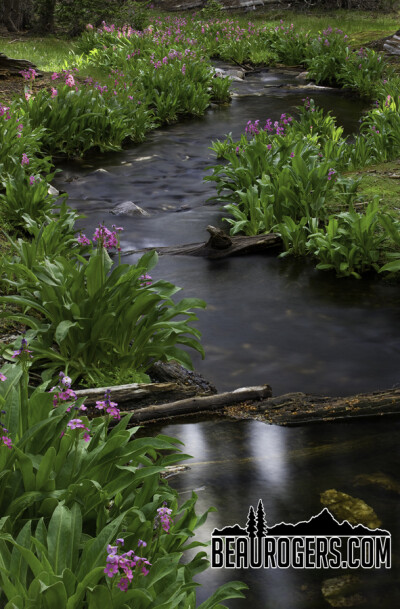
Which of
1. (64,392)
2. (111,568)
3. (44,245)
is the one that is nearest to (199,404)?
(64,392)

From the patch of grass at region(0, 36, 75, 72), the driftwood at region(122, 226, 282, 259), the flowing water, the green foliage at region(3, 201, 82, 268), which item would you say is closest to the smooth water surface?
the flowing water

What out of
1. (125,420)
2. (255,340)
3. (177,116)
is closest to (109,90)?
(177,116)

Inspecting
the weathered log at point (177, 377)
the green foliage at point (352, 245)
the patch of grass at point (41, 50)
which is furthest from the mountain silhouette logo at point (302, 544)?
the patch of grass at point (41, 50)

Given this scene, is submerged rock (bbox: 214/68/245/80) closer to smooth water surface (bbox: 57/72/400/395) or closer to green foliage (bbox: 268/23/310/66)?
green foliage (bbox: 268/23/310/66)

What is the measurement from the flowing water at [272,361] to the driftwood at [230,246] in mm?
124

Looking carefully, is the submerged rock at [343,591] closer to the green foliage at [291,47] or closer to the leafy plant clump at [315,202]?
the leafy plant clump at [315,202]

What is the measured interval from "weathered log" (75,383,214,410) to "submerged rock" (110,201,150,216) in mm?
5121

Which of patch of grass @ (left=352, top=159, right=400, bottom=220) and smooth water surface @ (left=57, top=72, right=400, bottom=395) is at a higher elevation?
patch of grass @ (left=352, top=159, right=400, bottom=220)

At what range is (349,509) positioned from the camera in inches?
143

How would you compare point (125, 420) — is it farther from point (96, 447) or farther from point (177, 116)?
point (177, 116)

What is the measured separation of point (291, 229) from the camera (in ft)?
25.2

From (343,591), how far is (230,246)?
203 inches

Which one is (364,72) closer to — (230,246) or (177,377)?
(230,246)

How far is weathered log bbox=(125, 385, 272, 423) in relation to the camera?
14.9 ft
